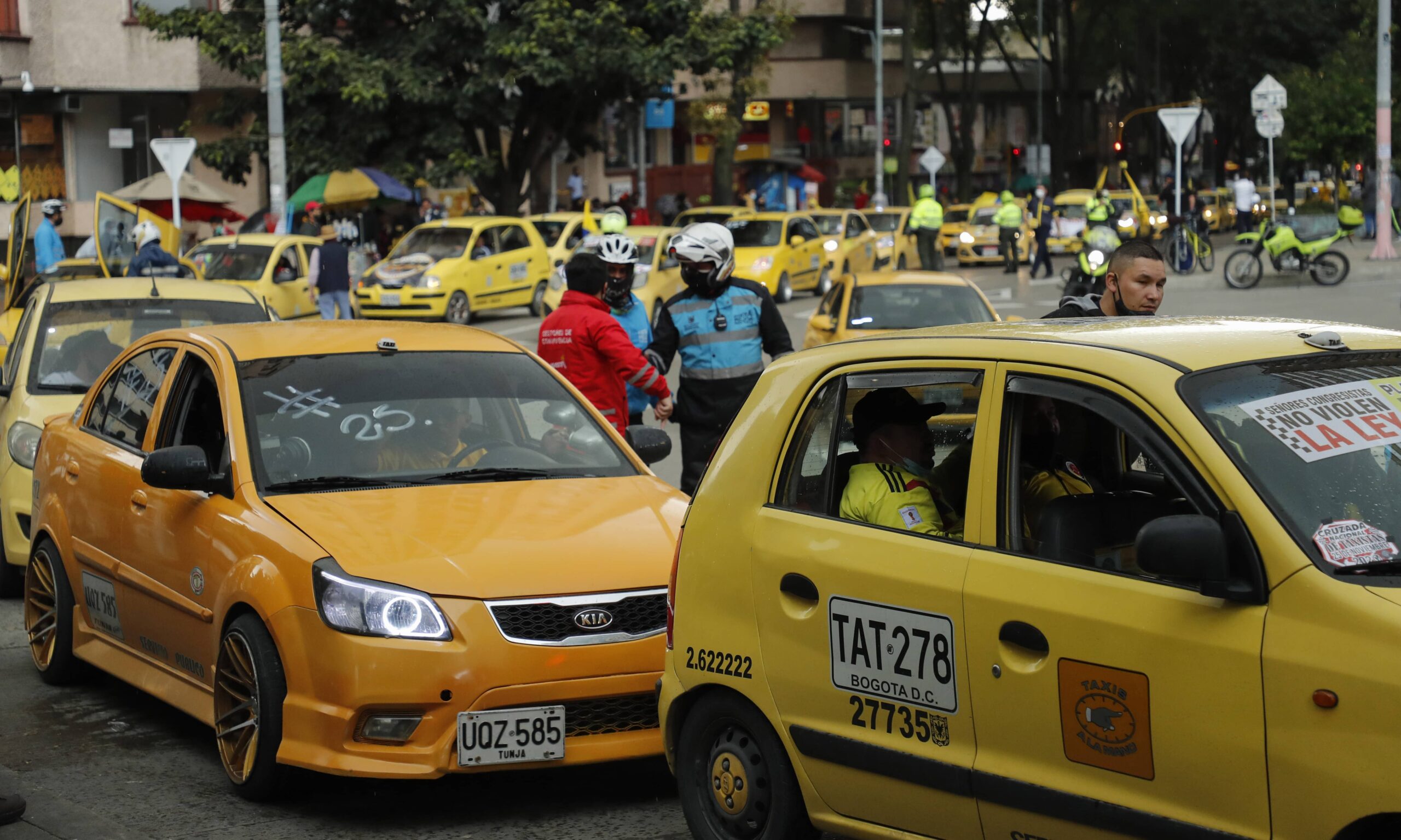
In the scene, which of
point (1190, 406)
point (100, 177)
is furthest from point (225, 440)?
point (100, 177)

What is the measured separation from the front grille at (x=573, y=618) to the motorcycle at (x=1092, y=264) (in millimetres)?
5807

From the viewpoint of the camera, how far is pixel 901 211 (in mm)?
37594

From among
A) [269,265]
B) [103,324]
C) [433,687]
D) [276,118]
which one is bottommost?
[433,687]

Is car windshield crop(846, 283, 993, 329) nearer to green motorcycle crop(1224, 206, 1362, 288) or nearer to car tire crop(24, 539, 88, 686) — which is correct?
car tire crop(24, 539, 88, 686)

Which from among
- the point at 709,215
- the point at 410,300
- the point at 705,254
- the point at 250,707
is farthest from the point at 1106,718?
the point at 709,215

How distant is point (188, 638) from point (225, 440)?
702mm

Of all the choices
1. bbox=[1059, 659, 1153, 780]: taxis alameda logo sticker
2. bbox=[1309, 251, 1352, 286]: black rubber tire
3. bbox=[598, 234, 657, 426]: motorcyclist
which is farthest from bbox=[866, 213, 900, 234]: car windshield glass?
bbox=[1059, 659, 1153, 780]: taxis alameda logo sticker

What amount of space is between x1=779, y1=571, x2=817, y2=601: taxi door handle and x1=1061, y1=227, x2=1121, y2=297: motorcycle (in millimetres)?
6546

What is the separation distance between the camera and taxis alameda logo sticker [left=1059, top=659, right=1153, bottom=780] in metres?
3.71

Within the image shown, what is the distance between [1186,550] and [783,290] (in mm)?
27343

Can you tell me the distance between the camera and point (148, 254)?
1759cm

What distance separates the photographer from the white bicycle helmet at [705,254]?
837 cm

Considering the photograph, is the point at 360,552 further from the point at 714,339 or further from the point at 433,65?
the point at 433,65

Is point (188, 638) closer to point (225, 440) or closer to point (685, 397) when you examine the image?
point (225, 440)
